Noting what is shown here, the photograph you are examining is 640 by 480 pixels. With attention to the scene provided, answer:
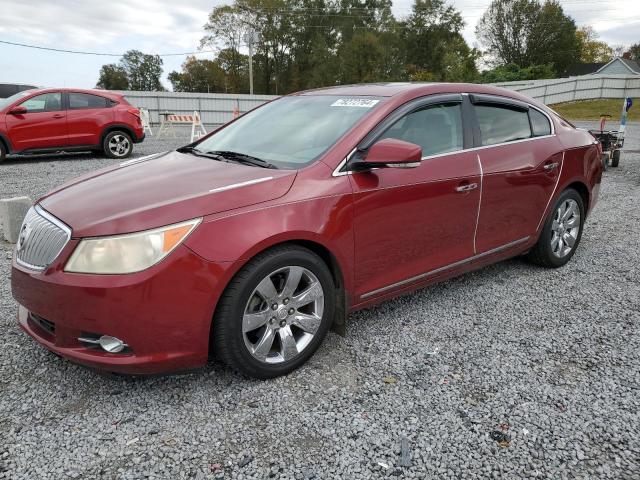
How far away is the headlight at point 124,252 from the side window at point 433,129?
1.52m

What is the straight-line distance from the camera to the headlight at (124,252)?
2328 mm

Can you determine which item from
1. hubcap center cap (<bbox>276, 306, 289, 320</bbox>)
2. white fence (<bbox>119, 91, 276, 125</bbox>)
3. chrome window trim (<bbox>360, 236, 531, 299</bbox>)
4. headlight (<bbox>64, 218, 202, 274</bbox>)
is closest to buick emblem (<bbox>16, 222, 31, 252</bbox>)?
headlight (<bbox>64, 218, 202, 274</bbox>)

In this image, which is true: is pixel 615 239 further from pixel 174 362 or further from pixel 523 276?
pixel 174 362

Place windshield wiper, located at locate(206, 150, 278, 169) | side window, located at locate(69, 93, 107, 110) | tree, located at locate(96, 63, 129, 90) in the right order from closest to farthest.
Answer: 1. windshield wiper, located at locate(206, 150, 278, 169)
2. side window, located at locate(69, 93, 107, 110)
3. tree, located at locate(96, 63, 129, 90)

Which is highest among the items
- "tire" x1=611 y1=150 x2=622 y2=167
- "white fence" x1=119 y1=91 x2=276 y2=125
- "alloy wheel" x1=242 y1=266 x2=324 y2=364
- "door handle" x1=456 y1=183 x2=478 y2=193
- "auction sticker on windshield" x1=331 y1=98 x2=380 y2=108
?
"white fence" x1=119 y1=91 x2=276 y2=125

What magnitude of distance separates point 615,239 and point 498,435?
13.8 ft

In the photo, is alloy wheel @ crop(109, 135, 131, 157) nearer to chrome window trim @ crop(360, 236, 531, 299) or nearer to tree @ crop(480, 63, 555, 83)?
chrome window trim @ crop(360, 236, 531, 299)

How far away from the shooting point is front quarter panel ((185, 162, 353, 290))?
8.02 feet


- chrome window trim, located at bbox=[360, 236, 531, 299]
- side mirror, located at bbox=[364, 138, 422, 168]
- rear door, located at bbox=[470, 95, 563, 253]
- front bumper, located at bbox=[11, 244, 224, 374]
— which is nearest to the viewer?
front bumper, located at bbox=[11, 244, 224, 374]

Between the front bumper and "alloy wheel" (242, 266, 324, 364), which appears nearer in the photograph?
the front bumper

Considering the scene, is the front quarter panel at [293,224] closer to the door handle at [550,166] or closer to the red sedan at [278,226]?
the red sedan at [278,226]

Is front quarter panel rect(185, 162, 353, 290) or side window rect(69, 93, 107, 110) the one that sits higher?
side window rect(69, 93, 107, 110)

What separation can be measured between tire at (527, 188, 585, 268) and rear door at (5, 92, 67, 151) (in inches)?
395

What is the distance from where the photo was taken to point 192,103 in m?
24.1
